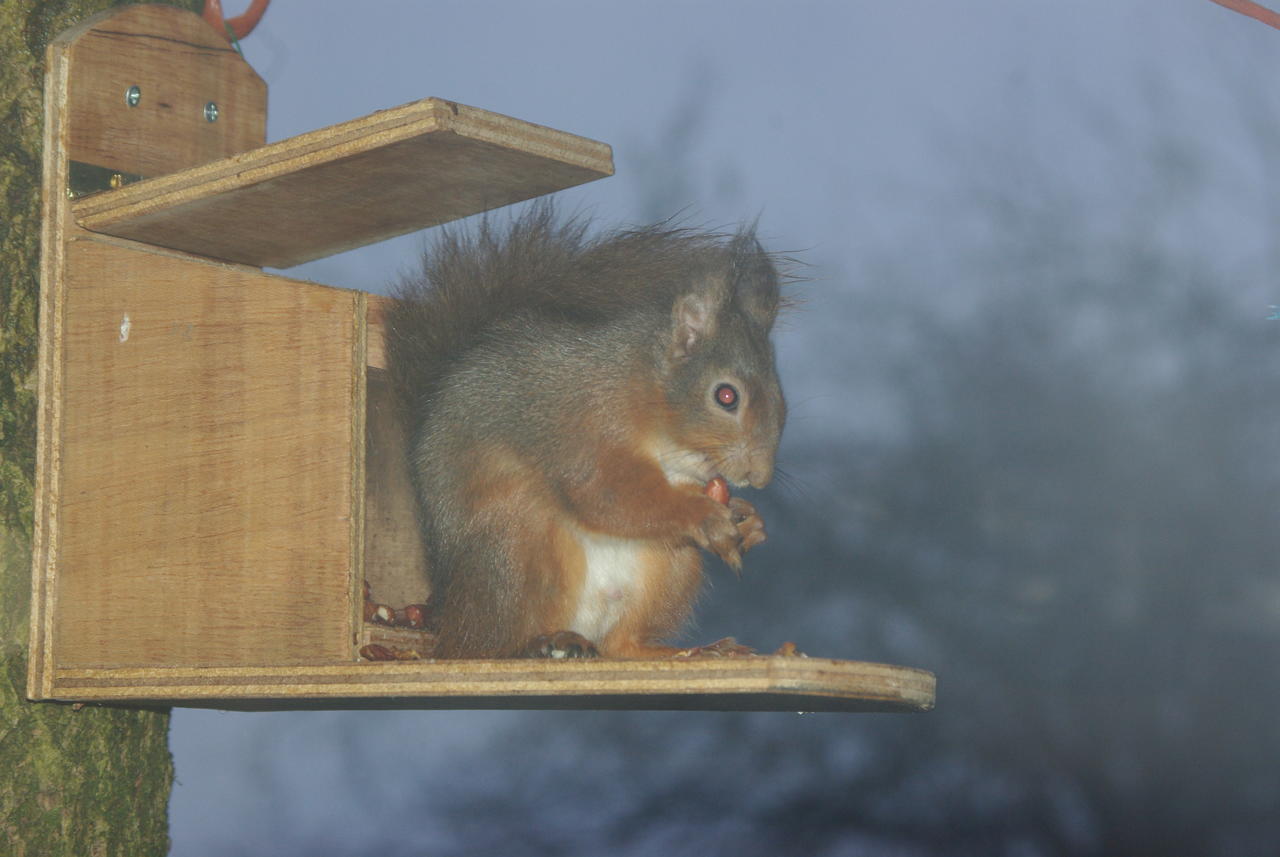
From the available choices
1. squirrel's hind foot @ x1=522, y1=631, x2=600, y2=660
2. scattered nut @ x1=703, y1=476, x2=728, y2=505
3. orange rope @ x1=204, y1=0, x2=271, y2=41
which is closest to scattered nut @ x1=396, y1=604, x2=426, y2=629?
squirrel's hind foot @ x1=522, y1=631, x2=600, y2=660

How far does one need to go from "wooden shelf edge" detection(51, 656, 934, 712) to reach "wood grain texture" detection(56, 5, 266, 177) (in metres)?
0.71

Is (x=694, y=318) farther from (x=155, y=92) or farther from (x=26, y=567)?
(x=26, y=567)

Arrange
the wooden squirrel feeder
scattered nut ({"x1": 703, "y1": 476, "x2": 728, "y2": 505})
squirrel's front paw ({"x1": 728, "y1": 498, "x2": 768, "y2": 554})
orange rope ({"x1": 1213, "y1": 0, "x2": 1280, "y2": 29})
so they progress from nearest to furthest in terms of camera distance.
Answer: the wooden squirrel feeder
squirrel's front paw ({"x1": 728, "y1": 498, "x2": 768, "y2": 554})
scattered nut ({"x1": 703, "y1": 476, "x2": 728, "y2": 505})
orange rope ({"x1": 1213, "y1": 0, "x2": 1280, "y2": 29})

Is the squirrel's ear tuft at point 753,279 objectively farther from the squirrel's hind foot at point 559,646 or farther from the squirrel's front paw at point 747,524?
the squirrel's hind foot at point 559,646

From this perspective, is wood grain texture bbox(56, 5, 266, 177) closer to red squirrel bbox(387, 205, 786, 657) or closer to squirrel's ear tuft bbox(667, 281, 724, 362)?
red squirrel bbox(387, 205, 786, 657)

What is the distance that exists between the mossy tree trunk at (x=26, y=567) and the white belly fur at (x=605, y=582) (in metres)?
0.73

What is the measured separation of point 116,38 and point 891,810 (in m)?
2.41

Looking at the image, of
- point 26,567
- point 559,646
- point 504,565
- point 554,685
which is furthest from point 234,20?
point 554,685

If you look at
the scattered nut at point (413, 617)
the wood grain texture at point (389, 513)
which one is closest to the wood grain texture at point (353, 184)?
the wood grain texture at point (389, 513)

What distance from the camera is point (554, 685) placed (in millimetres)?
1355

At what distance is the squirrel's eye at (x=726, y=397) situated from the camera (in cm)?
172

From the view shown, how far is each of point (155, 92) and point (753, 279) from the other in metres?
0.87

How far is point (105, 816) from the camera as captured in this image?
197cm

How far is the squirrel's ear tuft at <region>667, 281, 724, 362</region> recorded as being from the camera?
1736 millimetres
